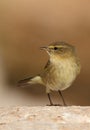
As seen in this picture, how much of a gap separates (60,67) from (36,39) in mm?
4961

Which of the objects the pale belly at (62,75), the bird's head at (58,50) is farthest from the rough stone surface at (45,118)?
the bird's head at (58,50)

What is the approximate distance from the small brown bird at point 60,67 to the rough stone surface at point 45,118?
112 cm

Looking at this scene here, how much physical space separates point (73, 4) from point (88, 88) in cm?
255

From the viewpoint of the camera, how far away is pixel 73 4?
43.9 ft

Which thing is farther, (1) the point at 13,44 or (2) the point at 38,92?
A: (1) the point at 13,44

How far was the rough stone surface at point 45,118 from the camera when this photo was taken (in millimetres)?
5637

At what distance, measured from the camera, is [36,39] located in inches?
484

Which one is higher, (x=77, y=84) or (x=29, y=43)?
(x=29, y=43)

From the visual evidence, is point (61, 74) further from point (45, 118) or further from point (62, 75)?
point (45, 118)

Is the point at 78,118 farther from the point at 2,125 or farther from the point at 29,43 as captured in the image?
the point at 29,43

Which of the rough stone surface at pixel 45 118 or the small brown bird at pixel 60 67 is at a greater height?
the small brown bird at pixel 60 67

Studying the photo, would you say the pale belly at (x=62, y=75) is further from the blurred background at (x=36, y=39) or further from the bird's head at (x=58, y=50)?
the blurred background at (x=36, y=39)

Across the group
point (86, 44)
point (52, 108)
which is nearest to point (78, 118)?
point (52, 108)

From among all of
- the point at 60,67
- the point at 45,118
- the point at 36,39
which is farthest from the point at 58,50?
the point at 36,39
